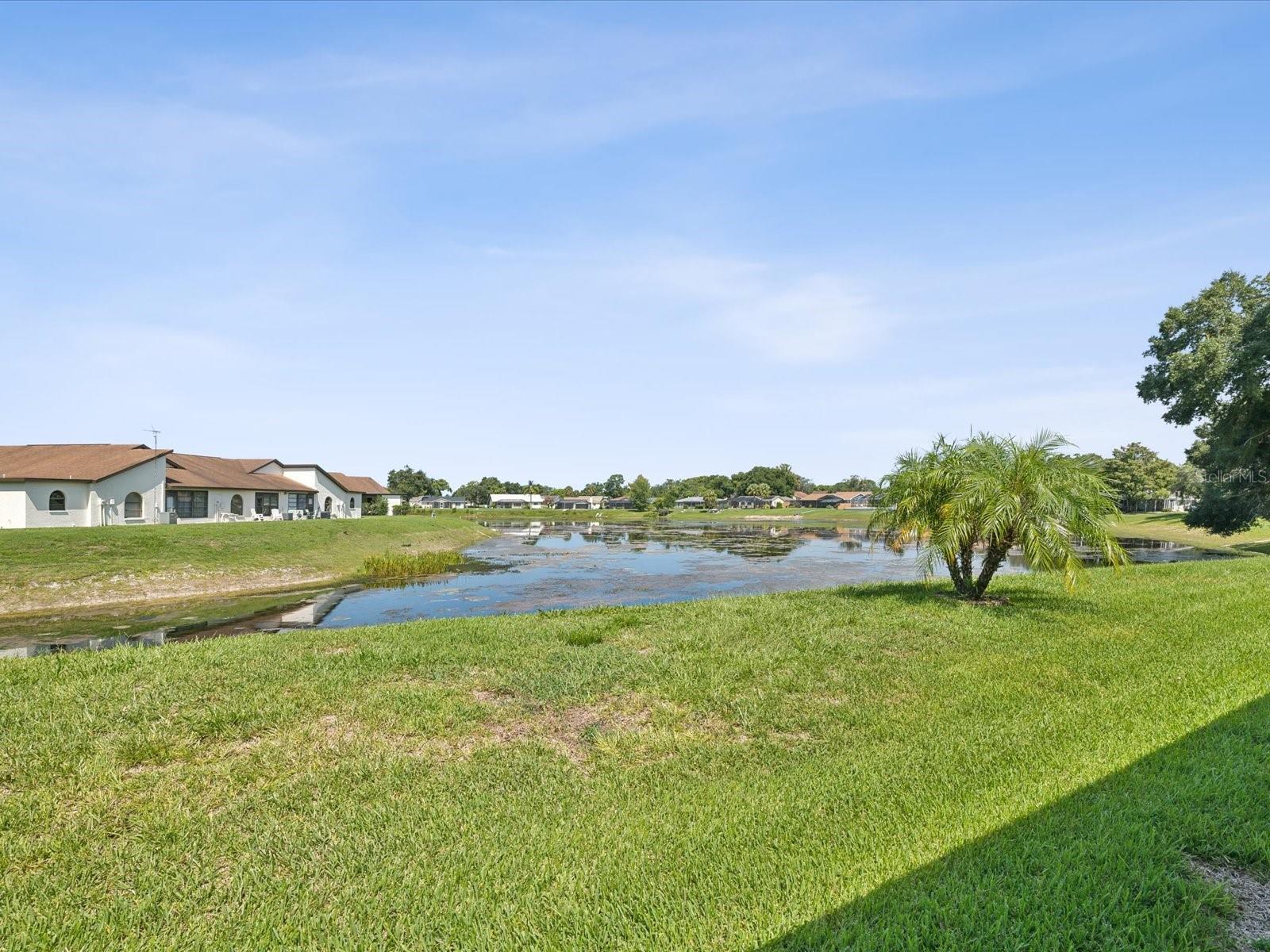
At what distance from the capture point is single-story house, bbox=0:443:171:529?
32.0 meters

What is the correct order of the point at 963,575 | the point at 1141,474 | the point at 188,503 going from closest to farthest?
the point at 963,575, the point at 188,503, the point at 1141,474

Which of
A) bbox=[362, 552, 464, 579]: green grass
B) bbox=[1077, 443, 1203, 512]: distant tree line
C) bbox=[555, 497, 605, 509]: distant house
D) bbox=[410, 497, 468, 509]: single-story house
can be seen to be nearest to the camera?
bbox=[362, 552, 464, 579]: green grass

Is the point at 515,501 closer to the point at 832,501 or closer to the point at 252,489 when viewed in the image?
the point at 832,501

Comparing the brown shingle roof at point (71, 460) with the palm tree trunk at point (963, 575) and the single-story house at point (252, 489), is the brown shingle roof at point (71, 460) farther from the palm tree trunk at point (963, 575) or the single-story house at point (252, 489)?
the palm tree trunk at point (963, 575)

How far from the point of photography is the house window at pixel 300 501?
178 feet

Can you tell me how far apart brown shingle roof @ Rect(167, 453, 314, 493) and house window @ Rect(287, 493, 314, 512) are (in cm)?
72

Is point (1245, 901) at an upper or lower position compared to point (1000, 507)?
lower

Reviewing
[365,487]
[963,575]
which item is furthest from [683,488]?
[963,575]

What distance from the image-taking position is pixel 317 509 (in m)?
57.3

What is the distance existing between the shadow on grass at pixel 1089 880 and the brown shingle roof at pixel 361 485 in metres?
65.1

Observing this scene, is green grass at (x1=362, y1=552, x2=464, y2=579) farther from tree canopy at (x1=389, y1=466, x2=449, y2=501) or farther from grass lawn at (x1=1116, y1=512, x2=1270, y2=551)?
tree canopy at (x1=389, y1=466, x2=449, y2=501)

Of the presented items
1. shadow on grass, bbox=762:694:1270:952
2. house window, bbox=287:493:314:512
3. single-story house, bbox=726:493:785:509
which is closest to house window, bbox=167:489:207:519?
house window, bbox=287:493:314:512

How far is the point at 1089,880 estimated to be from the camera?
140 inches

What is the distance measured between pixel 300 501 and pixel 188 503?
Answer: 44.7 feet
